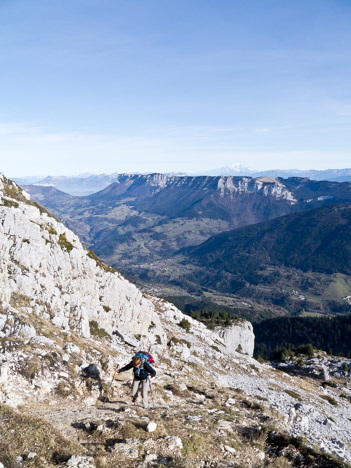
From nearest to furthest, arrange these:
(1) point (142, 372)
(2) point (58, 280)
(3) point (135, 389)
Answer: (1) point (142, 372) → (3) point (135, 389) → (2) point (58, 280)

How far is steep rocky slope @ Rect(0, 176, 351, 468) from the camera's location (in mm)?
14281

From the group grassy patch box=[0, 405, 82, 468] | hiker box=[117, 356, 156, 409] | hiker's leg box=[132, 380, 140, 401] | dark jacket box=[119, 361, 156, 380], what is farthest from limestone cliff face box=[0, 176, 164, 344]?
grassy patch box=[0, 405, 82, 468]

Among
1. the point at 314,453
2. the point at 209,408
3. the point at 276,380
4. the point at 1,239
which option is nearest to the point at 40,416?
the point at 209,408

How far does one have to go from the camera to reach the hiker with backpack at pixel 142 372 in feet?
68.1

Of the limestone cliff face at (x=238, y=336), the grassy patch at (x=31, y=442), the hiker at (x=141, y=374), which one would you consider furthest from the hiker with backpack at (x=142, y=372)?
the limestone cliff face at (x=238, y=336)

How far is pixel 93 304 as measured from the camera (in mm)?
42031

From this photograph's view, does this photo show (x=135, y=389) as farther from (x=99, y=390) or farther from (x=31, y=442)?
(x=31, y=442)

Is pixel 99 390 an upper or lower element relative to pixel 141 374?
lower

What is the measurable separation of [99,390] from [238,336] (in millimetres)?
92470

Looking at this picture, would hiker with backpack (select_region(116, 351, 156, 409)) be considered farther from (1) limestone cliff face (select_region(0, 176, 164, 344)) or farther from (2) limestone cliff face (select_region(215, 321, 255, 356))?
(2) limestone cliff face (select_region(215, 321, 255, 356))

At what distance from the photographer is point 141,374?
21203 mm

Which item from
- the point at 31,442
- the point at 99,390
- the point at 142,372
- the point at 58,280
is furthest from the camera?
the point at 58,280

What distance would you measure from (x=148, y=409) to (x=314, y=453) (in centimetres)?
1054

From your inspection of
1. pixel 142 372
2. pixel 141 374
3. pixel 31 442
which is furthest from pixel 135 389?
pixel 31 442
